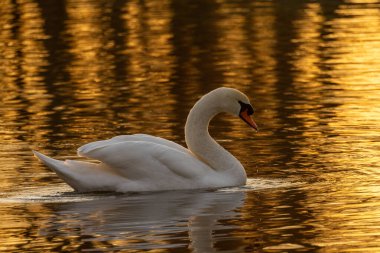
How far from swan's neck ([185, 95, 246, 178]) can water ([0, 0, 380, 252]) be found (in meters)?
0.37

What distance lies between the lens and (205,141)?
14.0 m

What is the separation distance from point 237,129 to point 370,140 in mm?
1787

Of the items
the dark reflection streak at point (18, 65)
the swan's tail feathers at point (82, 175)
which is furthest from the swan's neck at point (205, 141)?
the dark reflection streak at point (18, 65)

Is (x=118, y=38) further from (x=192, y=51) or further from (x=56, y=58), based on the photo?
(x=56, y=58)

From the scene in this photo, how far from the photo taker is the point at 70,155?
50.1 ft

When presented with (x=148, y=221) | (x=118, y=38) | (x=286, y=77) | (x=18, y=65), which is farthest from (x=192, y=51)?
(x=148, y=221)

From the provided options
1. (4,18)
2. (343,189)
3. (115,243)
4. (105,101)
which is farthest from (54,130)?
(4,18)

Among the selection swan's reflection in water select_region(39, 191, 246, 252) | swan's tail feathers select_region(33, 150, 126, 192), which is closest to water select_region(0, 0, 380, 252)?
swan's reflection in water select_region(39, 191, 246, 252)

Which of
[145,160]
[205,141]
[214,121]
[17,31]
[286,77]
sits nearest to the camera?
[145,160]

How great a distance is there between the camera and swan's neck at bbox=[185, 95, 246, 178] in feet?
45.7

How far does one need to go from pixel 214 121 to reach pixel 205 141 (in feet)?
12.1

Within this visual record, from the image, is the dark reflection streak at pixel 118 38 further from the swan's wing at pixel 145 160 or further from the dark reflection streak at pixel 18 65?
the swan's wing at pixel 145 160

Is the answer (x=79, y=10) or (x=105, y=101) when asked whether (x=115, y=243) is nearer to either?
(x=105, y=101)

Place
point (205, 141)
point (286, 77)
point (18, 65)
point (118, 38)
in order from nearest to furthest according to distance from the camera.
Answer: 1. point (205, 141)
2. point (286, 77)
3. point (18, 65)
4. point (118, 38)
